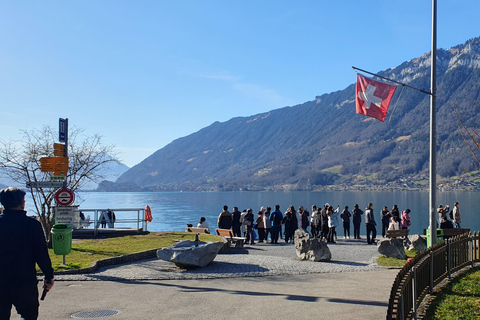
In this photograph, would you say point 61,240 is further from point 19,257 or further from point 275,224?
point 275,224

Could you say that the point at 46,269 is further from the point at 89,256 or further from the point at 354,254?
the point at 354,254

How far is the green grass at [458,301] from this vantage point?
7.04 m

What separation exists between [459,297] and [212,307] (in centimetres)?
415

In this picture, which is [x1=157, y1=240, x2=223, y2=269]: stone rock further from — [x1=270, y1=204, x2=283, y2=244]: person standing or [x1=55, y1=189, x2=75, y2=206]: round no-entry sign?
[x1=270, y1=204, x2=283, y2=244]: person standing

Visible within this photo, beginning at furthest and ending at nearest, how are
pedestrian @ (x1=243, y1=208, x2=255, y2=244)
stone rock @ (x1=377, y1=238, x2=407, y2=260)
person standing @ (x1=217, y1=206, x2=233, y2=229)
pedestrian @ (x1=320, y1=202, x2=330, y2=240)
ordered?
pedestrian @ (x1=320, y1=202, x2=330, y2=240), person standing @ (x1=217, y1=206, x2=233, y2=229), pedestrian @ (x1=243, y1=208, x2=255, y2=244), stone rock @ (x1=377, y1=238, x2=407, y2=260)

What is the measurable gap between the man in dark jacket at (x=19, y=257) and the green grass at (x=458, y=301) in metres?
5.23

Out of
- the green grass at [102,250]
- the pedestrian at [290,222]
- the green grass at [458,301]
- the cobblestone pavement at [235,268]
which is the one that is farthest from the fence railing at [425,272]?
the pedestrian at [290,222]

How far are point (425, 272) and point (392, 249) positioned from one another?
23.7ft

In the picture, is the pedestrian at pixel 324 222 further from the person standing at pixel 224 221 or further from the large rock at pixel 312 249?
the large rock at pixel 312 249

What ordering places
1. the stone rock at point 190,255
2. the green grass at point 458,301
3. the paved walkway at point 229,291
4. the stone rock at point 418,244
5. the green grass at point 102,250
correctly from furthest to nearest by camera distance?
the stone rock at point 418,244, the green grass at point 102,250, the stone rock at point 190,255, the paved walkway at point 229,291, the green grass at point 458,301

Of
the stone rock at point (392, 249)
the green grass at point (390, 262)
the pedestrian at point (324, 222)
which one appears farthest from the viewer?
the pedestrian at point (324, 222)

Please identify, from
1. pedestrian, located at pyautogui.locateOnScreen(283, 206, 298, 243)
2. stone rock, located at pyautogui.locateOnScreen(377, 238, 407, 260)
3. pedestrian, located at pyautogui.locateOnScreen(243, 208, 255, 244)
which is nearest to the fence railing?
stone rock, located at pyautogui.locateOnScreen(377, 238, 407, 260)

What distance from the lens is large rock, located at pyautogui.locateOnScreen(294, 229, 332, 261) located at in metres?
14.3

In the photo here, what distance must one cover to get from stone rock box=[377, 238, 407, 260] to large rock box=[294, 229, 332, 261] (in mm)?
1790
